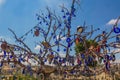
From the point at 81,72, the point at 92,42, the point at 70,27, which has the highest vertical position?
the point at 70,27

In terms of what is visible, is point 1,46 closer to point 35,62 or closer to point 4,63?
point 4,63

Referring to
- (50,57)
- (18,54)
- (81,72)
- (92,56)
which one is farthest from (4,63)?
(92,56)

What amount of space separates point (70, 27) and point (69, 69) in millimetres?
994

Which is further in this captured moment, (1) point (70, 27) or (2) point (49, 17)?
(2) point (49, 17)

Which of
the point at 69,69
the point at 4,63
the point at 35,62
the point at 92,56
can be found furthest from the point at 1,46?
the point at 92,56

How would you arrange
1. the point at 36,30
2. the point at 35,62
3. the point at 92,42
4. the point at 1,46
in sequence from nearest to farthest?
the point at 92,42, the point at 1,46, the point at 35,62, the point at 36,30

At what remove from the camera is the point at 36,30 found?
299 inches

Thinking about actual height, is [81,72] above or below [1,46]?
below

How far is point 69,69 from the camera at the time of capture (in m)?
6.52

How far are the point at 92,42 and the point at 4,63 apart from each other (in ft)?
7.11

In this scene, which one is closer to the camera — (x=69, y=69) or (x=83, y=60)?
(x=83, y=60)

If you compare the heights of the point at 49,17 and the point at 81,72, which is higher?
the point at 49,17

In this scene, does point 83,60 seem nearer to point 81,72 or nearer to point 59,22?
point 81,72

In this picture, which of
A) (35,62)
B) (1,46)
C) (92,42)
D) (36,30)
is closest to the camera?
(92,42)
